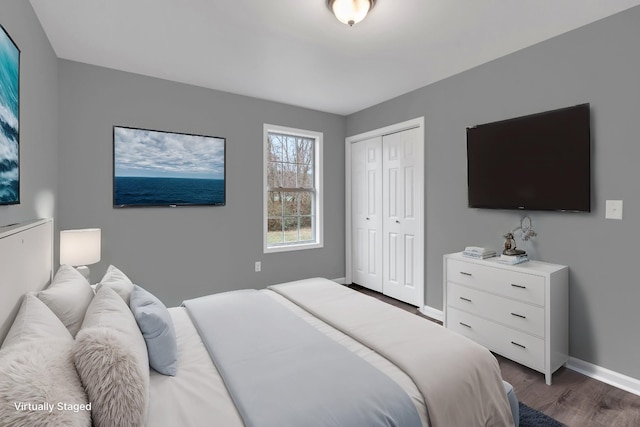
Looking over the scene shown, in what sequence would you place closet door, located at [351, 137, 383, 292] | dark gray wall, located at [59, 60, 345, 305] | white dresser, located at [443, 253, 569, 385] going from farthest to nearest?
closet door, located at [351, 137, 383, 292] → dark gray wall, located at [59, 60, 345, 305] → white dresser, located at [443, 253, 569, 385]

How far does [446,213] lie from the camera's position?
3262 mm

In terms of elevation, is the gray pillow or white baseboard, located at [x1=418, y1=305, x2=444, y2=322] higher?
the gray pillow

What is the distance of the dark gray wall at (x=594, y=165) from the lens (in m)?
2.10

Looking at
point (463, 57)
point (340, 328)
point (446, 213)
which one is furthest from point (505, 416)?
point (463, 57)

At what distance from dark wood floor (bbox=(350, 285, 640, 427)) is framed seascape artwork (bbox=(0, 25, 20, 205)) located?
3.16 metres

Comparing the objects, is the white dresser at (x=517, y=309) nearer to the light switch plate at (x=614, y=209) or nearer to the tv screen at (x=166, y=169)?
the light switch plate at (x=614, y=209)

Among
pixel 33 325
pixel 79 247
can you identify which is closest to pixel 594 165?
pixel 33 325

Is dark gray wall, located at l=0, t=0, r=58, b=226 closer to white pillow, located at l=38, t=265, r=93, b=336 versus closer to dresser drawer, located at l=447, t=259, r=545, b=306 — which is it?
white pillow, located at l=38, t=265, r=93, b=336

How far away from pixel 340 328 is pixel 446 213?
80.0 inches

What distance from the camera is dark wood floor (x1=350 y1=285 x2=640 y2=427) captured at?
1838 mm

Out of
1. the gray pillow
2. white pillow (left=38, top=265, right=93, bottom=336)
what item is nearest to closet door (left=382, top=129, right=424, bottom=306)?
the gray pillow

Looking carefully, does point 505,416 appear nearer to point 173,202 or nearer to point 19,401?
point 19,401

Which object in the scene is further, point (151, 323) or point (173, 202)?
point (173, 202)

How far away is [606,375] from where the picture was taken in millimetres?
2205
